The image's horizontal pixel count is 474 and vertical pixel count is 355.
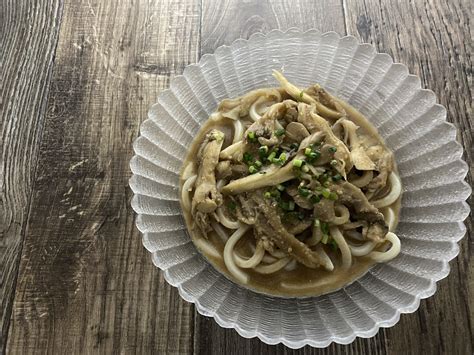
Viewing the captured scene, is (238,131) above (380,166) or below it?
above

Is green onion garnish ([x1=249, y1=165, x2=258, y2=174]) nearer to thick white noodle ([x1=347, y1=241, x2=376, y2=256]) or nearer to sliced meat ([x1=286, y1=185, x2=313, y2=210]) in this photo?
sliced meat ([x1=286, y1=185, x2=313, y2=210])

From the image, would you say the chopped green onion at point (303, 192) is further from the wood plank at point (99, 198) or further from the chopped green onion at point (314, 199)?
the wood plank at point (99, 198)

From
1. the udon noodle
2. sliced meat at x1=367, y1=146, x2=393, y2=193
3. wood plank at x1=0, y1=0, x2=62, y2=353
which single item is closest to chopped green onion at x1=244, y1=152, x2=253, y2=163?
the udon noodle

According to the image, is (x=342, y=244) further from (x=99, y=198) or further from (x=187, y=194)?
(x=99, y=198)

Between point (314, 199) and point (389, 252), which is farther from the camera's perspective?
point (389, 252)

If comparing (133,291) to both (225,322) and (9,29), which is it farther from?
(9,29)

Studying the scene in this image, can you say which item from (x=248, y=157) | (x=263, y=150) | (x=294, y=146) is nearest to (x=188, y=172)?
(x=248, y=157)

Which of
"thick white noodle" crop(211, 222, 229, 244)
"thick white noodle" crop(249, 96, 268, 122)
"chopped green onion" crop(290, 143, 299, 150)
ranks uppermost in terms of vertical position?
"thick white noodle" crop(249, 96, 268, 122)
